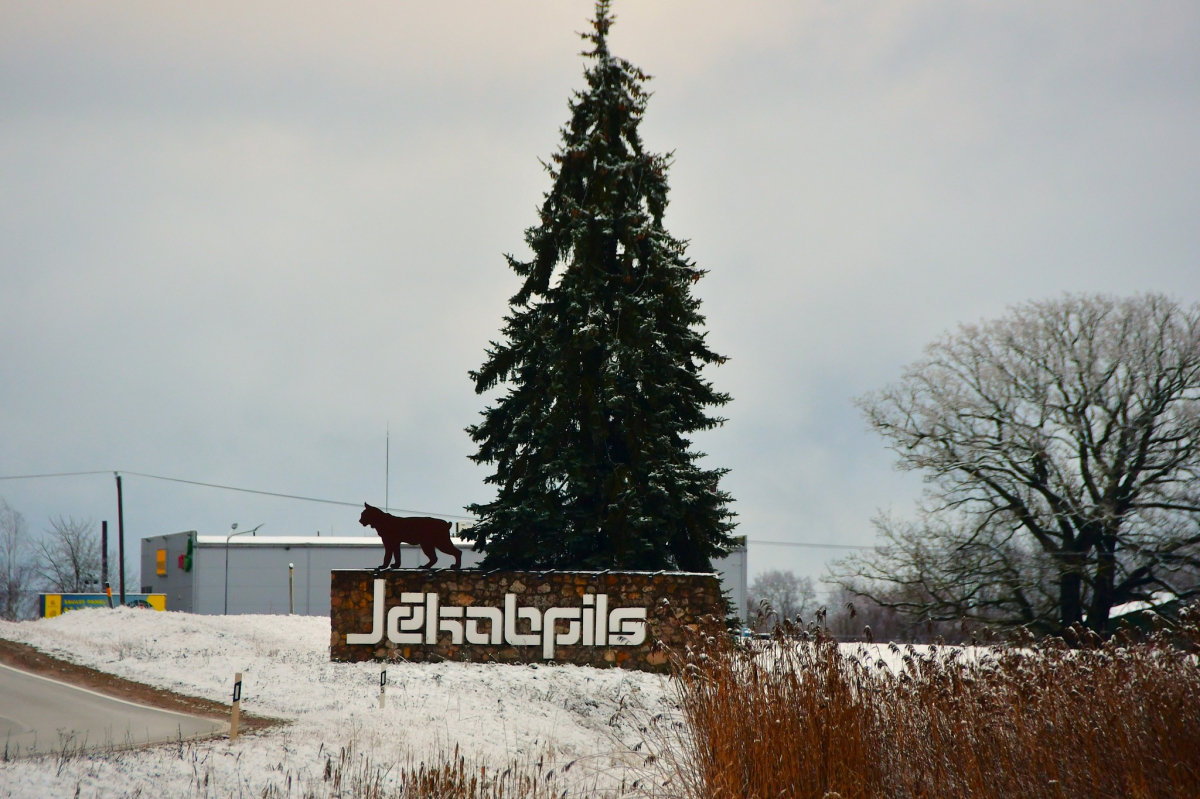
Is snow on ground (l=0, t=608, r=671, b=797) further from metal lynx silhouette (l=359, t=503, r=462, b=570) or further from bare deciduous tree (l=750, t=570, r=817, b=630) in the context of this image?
bare deciduous tree (l=750, t=570, r=817, b=630)

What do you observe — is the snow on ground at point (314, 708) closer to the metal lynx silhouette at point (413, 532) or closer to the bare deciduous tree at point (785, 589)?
the metal lynx silhouette at point (413, 532)

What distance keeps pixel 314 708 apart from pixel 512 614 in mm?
5735

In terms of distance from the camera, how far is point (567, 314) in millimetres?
24234

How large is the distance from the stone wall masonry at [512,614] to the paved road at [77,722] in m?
4.92

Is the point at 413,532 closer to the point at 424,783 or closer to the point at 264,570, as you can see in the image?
the point at 424,783

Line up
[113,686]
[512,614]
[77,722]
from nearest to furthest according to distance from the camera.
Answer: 1. [77,722]
2. [113,686]
3. [512,614]

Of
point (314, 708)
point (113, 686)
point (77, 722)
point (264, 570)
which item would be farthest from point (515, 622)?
point (264, 570)

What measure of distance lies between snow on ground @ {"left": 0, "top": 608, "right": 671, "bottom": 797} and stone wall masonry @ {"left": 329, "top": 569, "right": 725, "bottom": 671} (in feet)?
2.08

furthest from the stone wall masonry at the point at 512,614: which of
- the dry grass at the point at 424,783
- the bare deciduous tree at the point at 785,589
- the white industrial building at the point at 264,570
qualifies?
the bare deciduous tree at the point at 785,589

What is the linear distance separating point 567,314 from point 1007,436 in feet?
49.3

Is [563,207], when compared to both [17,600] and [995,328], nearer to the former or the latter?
[995,328]

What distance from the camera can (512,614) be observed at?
19500 millimetres

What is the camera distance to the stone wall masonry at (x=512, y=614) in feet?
63.4

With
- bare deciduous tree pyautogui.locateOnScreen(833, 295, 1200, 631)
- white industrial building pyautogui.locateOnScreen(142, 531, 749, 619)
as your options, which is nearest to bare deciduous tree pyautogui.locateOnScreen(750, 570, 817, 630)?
white industrial building pyautogui.locateOnScreen(142, 531, 749, 619)
